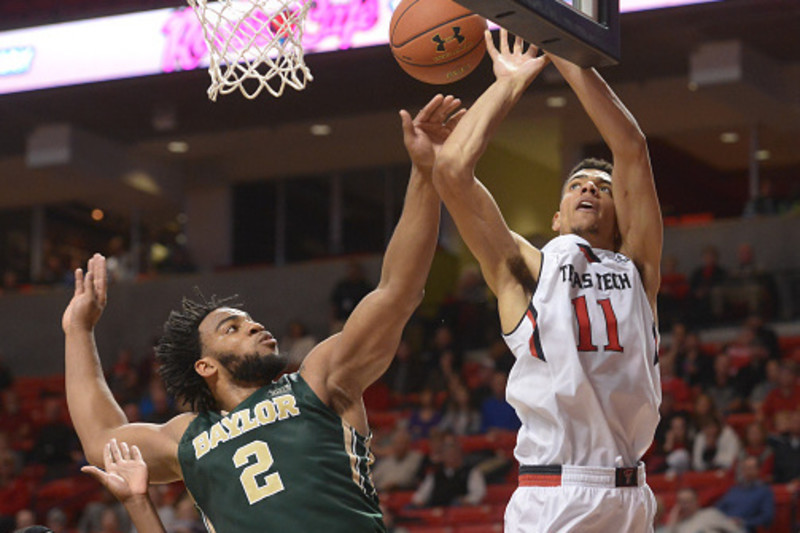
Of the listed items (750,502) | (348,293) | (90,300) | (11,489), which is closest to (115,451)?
(90,300)

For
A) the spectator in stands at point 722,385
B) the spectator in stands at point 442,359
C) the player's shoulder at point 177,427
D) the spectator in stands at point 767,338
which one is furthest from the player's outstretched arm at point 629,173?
the spectator in stands at point 442,359

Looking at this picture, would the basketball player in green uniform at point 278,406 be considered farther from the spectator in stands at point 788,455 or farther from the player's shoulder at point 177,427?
the spectator in stands at point 788,455

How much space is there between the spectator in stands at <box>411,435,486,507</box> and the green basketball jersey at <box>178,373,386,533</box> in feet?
21.9

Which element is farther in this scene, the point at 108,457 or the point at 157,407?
the point at 157,407

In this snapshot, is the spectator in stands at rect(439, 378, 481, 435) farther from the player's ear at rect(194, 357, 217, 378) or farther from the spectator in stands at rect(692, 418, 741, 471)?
the player's ear at rect(194, 357, 217, 378)

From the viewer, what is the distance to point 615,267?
4.12m

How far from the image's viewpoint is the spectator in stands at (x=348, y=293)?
14945 mm

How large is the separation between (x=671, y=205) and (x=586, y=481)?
44.3 ft

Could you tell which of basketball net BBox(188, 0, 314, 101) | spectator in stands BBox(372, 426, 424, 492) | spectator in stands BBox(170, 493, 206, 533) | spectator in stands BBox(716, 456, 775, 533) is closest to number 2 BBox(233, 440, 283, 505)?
basketball net BBox(188, 0, 314, 101)

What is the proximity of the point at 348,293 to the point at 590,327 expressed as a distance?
11.1 meters

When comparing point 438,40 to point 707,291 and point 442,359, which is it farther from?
point 707,291

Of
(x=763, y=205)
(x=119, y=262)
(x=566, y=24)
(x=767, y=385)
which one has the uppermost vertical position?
(x=763, y=205)

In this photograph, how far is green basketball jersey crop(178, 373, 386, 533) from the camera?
13.2 feet

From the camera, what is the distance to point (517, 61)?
4.25 metres
